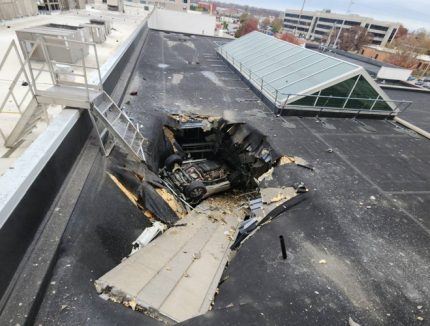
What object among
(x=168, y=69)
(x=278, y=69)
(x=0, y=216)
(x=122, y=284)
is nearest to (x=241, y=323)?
(x=122, y=284)

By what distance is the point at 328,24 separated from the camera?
9531 centimetres

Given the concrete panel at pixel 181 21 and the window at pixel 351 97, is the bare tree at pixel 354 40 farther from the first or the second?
the window at pixel 351 97

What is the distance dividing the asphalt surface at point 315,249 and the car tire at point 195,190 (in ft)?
7.46

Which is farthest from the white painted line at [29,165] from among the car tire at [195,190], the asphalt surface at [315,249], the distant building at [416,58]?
the distant building at [416,58]

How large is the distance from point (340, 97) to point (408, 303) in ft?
28.0

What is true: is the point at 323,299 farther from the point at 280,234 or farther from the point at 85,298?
the point at 85,298

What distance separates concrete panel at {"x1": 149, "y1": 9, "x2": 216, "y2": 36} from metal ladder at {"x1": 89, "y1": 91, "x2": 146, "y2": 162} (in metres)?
33.4

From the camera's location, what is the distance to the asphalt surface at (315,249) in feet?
11.8

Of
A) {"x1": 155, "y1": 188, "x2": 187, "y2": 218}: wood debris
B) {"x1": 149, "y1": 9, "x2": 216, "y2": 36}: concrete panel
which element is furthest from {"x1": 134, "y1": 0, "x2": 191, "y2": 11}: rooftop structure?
{"x1": 155, "y1": 188, "x2": 187, "y2": 218}: wood debris

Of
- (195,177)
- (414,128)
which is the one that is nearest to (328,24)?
(414,128)

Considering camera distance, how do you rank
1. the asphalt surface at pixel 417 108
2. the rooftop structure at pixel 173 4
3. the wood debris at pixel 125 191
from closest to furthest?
1. the wood debris at pixel 125 191
2. the asphalt surface at pixel 417 108
3. the rooftop structure at pixel 173 4

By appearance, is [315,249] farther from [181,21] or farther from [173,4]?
[173,4]

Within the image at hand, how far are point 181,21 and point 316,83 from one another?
3181 centimetres

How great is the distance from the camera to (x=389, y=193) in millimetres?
6938
